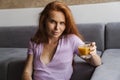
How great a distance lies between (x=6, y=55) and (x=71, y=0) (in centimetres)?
94

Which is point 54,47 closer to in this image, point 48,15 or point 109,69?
point 48,15

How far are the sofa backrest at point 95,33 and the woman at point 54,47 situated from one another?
837 millimetres

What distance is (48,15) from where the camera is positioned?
1.79 metres

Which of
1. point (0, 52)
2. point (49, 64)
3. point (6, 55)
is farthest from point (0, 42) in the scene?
point (49, 64)

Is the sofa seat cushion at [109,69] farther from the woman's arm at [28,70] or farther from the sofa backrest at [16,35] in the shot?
the sofa backrest at [16,35]

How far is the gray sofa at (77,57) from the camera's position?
184cm

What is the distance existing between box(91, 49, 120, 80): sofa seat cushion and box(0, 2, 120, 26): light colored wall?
76 cm

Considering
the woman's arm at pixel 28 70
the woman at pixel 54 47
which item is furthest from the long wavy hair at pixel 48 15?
the woman's arm at pixel 28 70

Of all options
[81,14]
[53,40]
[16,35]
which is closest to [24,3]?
[16,35]

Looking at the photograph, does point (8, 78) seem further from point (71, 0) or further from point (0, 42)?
point (71, 0)

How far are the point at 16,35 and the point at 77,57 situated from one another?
102 cm

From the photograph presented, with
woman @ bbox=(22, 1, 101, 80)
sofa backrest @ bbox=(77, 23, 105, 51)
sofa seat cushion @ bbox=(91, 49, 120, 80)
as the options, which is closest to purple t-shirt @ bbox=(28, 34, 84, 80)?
woman @ bbox=(22, 1, 101, 80)

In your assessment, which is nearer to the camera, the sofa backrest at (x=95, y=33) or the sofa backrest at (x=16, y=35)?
the sofa backrest at (x=95, y=33)

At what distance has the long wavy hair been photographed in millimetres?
1770
